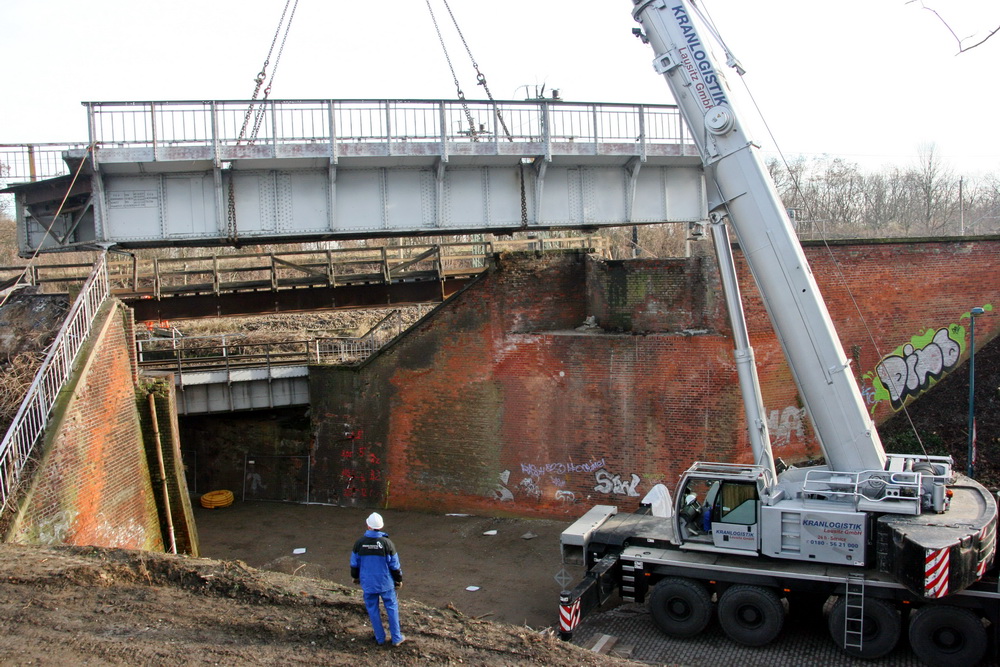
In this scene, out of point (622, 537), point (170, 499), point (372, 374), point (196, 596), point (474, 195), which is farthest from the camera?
point (372, 374)

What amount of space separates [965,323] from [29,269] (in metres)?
19.6

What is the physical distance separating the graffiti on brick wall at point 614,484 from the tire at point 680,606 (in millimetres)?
5886

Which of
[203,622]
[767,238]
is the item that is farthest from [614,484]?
[203,622]

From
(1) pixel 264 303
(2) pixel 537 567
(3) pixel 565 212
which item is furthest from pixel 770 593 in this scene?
(1) pixel 264 303

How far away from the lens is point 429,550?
16.9 meters

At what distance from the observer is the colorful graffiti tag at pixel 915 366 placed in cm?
1786

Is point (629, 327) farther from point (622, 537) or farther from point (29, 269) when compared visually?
point (29, 269)

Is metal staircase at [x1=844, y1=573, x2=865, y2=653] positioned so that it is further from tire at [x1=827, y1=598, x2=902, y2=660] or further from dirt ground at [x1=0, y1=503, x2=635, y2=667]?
dirt ground at [x1=0, y1=503, x2=635, y2=667]

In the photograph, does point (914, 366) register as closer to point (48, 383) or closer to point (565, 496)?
point (565, 496)

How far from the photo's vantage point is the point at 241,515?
20641mm

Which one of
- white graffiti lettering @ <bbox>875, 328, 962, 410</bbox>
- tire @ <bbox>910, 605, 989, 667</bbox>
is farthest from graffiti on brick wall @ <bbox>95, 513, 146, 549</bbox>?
white graffiti lettering @ <bbox>875, 328, 962, 410</bbox>

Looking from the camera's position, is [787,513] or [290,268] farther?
[290,268]

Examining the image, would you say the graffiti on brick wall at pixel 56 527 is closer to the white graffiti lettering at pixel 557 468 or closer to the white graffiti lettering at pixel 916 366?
the white graffiti lettering at pixel 557 468

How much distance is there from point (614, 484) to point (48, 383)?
10.9 metres
